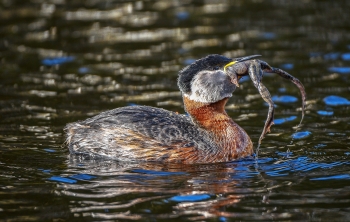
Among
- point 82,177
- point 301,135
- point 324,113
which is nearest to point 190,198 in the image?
A: point 82,177

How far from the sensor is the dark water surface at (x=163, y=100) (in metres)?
9.84

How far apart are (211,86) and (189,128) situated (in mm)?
797

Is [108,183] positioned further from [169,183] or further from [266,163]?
[266,163]

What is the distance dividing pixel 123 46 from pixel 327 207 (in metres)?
11.1

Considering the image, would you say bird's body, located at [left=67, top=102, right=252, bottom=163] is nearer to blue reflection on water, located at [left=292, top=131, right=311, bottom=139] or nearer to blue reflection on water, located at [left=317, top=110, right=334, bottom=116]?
blue reflection on water, located at [left=292, top=131, right=311, bottom=139]

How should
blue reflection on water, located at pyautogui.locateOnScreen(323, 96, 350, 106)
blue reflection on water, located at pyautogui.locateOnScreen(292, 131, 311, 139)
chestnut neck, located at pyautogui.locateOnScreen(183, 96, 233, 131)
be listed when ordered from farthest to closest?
1. blue reflection on water, located at pyautogui.locateOnScreen(323, 96, 350, 106)
2. blue reflection on water, located at pyautogui.locateOnScreen(292, 131, 311, 139)
3. chestnut neck, located at pyautogui.locateOnScreen(183, 96, 233, 131)

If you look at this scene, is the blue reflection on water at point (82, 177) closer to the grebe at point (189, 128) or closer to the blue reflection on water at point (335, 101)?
the grebe at point (189, 128)

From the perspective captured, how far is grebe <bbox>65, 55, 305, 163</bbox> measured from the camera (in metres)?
11.8

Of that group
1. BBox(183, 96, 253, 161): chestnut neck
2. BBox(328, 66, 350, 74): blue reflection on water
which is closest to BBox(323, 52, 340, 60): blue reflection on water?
BBox(328, 66, 350, 74): blue reflection on water

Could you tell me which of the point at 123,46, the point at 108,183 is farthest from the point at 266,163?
the point at 123,46

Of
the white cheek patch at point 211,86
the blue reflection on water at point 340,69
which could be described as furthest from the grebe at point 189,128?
the blue reflection on water at point 340,69

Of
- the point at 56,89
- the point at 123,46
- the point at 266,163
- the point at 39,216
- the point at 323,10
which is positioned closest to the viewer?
the point at 39,216

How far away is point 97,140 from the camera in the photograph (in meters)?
12.2

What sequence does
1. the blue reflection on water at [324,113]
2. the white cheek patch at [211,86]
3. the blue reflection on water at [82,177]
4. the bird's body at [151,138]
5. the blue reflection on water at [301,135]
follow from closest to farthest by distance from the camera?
the blue reflection on water at [82,177]
the bird's body at [151,138]
the white cheek patch at [211,86]
the blue reflection on water at [301,135]
the blue reflection on water at [324,113]
